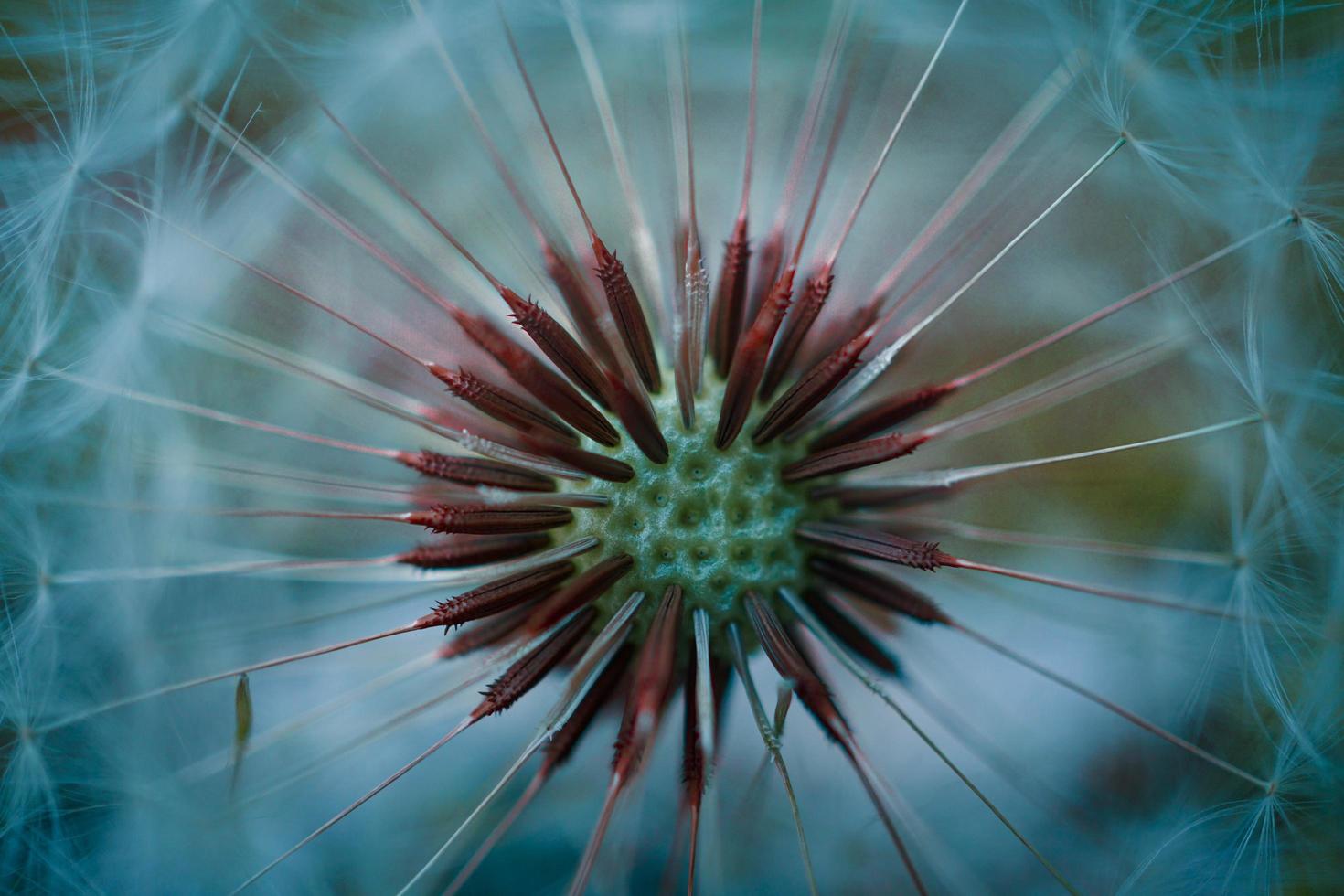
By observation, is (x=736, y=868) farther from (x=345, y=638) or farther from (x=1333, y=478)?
(x=1333, y=478)

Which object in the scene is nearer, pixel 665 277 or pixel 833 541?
pixel 833 541

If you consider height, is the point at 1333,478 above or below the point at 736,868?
above

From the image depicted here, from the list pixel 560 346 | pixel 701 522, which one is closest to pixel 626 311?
pixel 560 346

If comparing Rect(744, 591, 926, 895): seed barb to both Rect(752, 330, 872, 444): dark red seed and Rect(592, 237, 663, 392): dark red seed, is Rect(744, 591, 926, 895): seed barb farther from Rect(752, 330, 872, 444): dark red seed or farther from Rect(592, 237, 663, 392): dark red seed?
Rect(592, 237, 663, 392): dark red seed

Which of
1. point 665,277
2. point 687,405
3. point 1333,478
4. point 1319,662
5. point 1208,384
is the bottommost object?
point 1319,662

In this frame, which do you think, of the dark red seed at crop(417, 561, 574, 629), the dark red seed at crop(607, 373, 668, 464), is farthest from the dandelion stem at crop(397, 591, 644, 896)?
the dark red seed at crop(607, 373, 668, 464)

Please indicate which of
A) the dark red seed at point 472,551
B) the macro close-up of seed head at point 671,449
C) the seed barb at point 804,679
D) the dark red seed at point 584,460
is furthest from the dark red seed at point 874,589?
the dark red seed at point 472,551

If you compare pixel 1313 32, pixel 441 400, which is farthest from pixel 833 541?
pixel 1313 32
